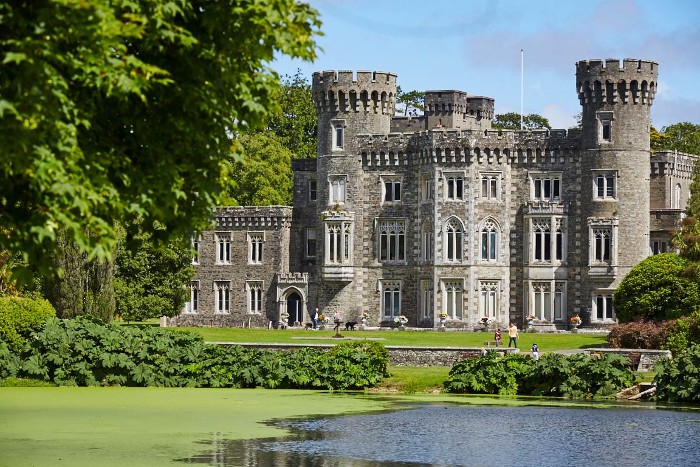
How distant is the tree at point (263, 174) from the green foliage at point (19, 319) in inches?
2093

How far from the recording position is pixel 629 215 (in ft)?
250

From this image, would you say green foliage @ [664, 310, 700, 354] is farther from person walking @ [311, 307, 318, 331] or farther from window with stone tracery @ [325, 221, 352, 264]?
person walking @ [311, 307, 318, 331]

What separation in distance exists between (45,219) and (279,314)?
67777mm

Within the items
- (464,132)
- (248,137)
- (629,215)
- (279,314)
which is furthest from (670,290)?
(248,137)

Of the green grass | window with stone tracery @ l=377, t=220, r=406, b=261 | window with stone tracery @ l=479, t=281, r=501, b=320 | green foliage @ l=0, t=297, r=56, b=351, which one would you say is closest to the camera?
green foliage @ l=0, t=297, r=56, b=351

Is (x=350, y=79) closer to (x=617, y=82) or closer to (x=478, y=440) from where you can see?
(x=617, y=82)

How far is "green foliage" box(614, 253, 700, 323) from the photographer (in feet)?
199

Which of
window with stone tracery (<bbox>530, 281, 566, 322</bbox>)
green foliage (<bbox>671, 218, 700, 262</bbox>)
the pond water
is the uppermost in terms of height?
green foliage (<bbox>671, 218, 700, 262</bbox>)

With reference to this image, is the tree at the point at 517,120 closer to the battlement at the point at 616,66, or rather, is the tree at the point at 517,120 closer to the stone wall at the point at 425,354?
the battlement at the point at 616,66

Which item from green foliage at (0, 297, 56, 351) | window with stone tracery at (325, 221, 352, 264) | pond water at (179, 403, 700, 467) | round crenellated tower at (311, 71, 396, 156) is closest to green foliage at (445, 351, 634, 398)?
pond water at (179, 403, 700, 467)

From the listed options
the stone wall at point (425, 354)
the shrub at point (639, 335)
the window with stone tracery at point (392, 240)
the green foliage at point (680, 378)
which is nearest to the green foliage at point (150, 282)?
the window with stone tracery at point (392, 240)

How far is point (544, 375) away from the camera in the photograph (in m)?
40.7

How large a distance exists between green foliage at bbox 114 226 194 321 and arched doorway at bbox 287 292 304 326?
25.9 ft

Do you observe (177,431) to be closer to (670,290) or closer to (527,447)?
(527,447)
